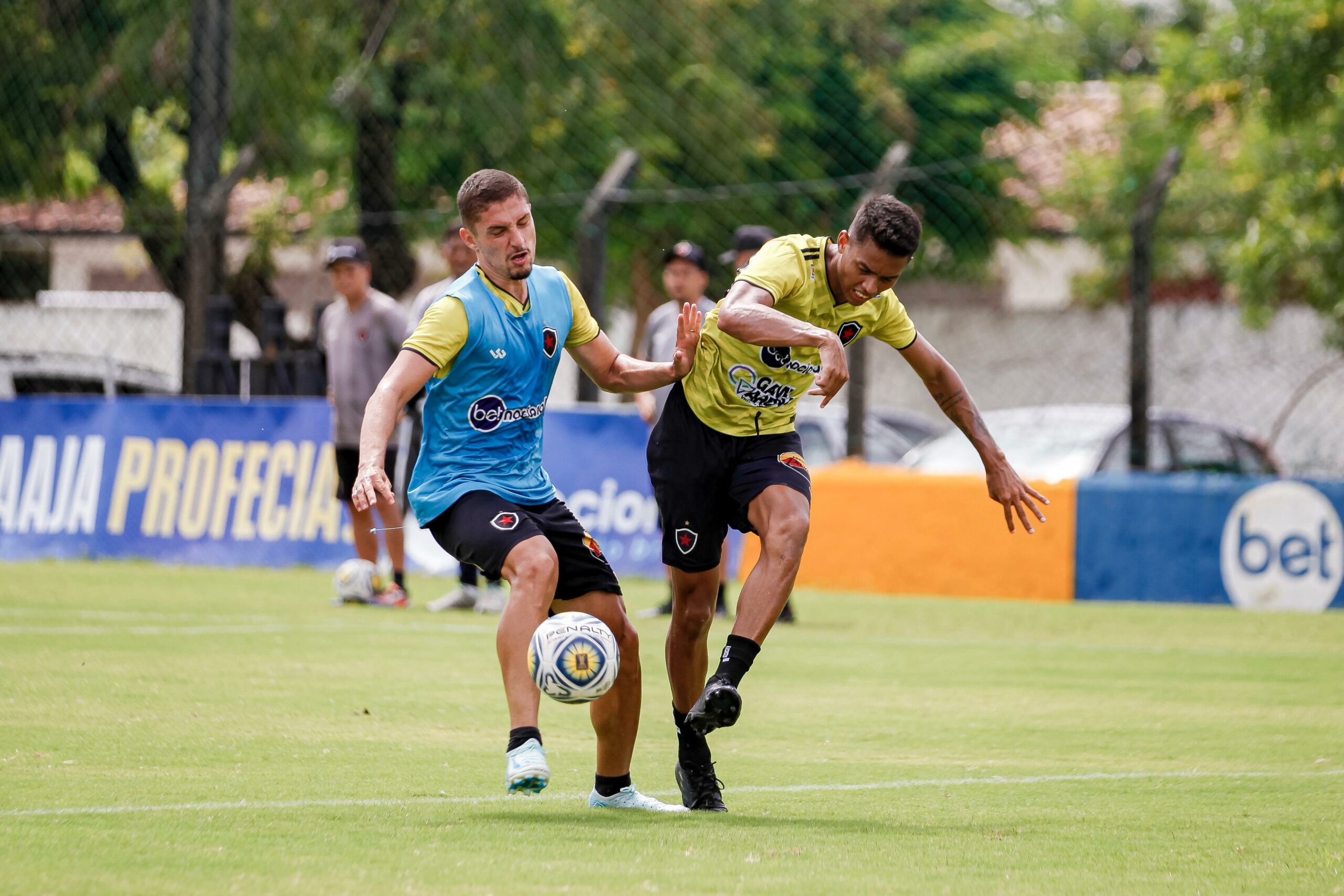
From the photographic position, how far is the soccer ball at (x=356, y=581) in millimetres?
12211

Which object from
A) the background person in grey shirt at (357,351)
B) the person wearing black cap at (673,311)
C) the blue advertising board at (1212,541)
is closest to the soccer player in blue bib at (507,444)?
the person wearing black cap at (673,311)

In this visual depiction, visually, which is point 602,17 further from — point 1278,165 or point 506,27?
point 1278,165

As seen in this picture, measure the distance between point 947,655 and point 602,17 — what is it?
52.9ft

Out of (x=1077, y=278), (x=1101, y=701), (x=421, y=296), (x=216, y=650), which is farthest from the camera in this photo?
(x=1077, y=278)

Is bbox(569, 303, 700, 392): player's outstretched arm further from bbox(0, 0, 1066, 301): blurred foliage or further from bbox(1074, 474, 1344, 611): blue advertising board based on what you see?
bbox(0, 0, 1066, 301): blurred foliage

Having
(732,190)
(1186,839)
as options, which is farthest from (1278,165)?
(1186,839)

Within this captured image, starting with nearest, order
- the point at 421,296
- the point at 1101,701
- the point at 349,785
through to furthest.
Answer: the point at 349,785, the point at 1101,701, the point at 421,296

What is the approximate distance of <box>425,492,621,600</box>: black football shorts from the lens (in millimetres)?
5527

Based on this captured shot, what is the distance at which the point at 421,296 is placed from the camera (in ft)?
39.0

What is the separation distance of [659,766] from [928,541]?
322 inches

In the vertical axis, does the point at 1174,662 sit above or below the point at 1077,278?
below

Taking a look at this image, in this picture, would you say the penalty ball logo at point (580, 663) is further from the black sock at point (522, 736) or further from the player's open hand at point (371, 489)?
the player's open hand at point (371, 489)

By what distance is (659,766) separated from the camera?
264 inches

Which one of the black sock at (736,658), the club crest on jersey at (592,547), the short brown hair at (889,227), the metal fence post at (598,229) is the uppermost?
the metal fence post at (598,229)
